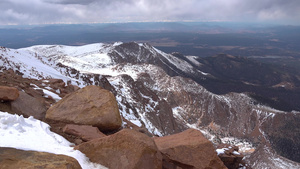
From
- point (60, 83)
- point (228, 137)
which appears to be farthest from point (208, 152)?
point (228, 137)

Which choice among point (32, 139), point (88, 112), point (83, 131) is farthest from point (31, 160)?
point (88, 112)

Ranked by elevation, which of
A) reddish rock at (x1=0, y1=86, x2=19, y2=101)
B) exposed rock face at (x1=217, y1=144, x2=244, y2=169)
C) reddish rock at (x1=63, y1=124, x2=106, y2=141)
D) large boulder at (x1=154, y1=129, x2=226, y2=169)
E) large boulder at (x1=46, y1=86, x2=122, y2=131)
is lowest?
exposed rock face at (x1=217, y1=144, x2=244, y2=169)

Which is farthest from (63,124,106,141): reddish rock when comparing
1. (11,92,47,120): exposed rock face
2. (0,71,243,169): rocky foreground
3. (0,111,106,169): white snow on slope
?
(11,92,47,120): exposed rock face

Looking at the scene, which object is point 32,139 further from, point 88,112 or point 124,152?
point 88,112

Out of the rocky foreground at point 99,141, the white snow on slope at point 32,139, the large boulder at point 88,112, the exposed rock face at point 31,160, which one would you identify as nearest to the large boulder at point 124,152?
the rocky foreground at point 99,141

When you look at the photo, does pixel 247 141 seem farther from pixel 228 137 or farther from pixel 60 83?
pixel 60 83

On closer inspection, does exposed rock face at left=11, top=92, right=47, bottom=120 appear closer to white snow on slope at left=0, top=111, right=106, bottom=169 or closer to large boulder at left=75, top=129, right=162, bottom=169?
white snow on slope at left=0, top=111, right=106, bottom=169
